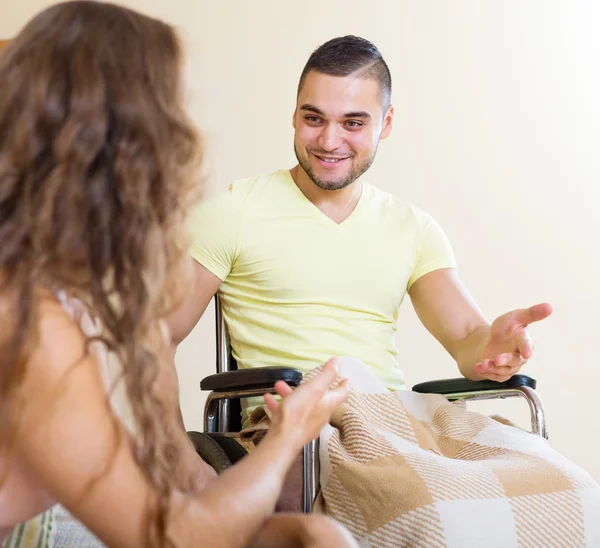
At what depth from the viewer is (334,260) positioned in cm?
205

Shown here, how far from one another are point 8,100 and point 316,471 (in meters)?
0.95

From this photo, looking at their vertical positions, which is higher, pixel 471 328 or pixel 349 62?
pixel 349 62

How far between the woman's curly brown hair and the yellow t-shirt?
3.45 feet

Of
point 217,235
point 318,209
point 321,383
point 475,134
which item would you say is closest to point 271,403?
point 321,383

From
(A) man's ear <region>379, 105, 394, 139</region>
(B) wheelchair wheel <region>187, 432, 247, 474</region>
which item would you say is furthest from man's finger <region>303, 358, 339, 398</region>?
(A) man's ear <region>379, 105, 394, 139</region>

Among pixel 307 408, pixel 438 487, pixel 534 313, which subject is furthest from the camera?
pixel 534 313

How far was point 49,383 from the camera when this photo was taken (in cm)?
81

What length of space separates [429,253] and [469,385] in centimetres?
40

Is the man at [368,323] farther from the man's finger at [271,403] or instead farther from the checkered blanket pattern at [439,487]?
the man's finger at [271,403]

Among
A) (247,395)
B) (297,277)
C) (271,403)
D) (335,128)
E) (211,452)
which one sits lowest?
(211,452)

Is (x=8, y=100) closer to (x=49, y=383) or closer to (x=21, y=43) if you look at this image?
(x=21, y=43)

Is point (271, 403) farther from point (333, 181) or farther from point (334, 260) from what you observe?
point (333, 181)

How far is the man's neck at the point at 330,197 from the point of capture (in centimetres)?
215

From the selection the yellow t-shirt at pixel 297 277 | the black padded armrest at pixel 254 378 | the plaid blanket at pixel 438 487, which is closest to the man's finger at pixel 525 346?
the plaid blanket at pixel 438 487
